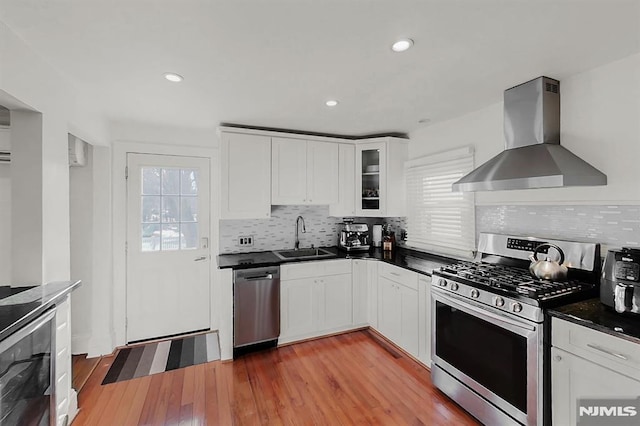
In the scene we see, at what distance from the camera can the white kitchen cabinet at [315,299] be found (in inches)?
119

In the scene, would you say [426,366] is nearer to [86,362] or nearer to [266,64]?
[266,64]

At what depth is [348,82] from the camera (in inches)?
82.6

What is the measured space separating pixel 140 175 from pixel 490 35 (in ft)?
10.6

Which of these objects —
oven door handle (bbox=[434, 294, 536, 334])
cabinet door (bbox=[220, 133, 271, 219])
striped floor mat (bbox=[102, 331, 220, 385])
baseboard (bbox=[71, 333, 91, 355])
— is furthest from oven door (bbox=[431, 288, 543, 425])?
baseboard (bbox=[71, 333, 91, 355])

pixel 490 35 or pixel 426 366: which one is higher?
pixel 490 35

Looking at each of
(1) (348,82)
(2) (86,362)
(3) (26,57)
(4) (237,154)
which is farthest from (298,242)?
(3) (26,57)

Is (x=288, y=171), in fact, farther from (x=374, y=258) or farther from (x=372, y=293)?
(x=372, y=293)

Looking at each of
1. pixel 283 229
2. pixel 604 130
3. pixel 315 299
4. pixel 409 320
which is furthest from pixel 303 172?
pixel 604 130

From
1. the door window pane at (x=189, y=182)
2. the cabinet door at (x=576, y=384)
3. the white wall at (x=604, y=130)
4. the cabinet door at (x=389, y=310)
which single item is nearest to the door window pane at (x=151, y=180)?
the door window pane at (x=189, y=182)

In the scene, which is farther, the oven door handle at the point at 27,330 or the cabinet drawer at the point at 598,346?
the cabinet drawer at the point at 598,346

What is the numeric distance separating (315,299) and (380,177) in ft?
5.30

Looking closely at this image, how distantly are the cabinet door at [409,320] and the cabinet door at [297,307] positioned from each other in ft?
3.01

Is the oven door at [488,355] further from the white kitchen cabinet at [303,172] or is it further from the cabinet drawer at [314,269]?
the white kitchen cabinet at [303,172]

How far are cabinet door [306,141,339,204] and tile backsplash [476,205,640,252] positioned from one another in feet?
5.41
